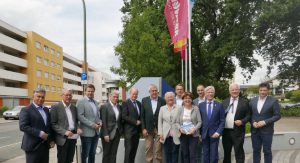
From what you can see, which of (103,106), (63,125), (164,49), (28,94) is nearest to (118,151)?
(103,106)

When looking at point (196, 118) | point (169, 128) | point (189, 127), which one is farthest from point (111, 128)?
point (196, 118)

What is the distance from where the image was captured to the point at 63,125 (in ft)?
24.6

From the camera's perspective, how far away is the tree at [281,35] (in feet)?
93.4

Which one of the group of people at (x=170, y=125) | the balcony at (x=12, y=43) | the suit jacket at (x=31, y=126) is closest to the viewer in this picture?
the suit jacket at (x=31, y=126)

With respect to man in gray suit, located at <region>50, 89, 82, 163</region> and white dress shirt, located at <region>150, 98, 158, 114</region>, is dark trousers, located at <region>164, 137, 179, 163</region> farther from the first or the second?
man in gray suit, located at <region>50, 89, 82, 163</region>

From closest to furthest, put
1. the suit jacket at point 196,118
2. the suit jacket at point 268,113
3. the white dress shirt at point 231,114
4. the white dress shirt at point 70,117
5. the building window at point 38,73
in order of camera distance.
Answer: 1. the white dress shirt at point 70,117
2. the suit jacket at point 268,113
3. the suit jacket at point 196,118
4. the white dress shirt at point 231,114
5. the building window at point 38,73

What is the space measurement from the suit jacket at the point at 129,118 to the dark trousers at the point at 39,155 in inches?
92.1

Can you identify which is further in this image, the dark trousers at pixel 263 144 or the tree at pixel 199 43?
the tree at pixel 199 43

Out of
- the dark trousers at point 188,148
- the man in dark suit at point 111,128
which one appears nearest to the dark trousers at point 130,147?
the man in dark suit at point 111,128

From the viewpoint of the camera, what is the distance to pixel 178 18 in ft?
48.9

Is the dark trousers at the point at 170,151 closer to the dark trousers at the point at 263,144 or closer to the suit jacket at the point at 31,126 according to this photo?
the dark trousers at the point at 263,144

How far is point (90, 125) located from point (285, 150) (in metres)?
6.48

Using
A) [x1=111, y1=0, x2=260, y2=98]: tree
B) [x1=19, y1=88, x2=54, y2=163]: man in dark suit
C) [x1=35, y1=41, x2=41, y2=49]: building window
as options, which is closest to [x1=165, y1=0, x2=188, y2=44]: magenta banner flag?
[x1=19, y1=88, x2=54, y2=163]: man in dark suit

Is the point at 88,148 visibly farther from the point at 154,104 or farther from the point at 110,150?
the point at 154,104
